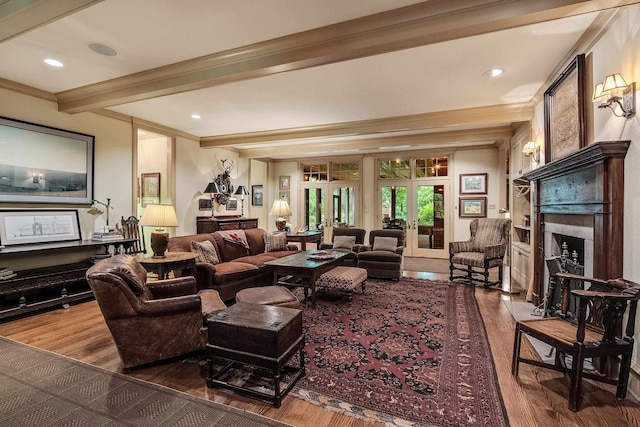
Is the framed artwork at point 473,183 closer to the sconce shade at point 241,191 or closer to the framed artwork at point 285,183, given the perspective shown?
the framed artwork at point 285,183

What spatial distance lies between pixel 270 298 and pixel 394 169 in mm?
6095

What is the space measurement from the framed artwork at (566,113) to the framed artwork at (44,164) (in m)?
6.05

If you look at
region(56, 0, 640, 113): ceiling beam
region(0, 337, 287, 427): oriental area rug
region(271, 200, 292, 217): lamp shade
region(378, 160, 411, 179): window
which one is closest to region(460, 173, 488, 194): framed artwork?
region(378, 160, 411, 179): window

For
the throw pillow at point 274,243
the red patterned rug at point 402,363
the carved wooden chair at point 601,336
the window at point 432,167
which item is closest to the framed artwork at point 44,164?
the throw pillow at point 274,243

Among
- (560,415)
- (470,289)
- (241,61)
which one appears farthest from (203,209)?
(560,415)

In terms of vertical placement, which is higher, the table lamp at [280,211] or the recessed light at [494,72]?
the recessed light at [494,72]

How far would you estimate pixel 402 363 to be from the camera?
2461 millimetres

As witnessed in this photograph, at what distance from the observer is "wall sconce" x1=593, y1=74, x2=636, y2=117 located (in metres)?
2.12

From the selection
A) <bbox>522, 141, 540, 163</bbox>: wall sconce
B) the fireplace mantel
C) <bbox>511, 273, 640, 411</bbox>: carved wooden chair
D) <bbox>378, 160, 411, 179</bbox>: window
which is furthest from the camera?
<bbox>378, 160, 411, 179</bbox>: window

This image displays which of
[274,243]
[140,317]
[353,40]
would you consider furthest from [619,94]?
[274,243]

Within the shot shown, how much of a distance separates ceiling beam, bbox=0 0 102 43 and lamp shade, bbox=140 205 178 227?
6.14ft

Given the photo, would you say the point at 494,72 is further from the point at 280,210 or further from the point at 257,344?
the point at 280,210

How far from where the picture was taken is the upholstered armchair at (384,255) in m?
5.11

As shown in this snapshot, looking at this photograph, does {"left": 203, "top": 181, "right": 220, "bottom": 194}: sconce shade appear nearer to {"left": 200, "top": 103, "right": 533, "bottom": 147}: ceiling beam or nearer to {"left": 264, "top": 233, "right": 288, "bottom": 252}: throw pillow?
{"left": 200, "top": 103, "right": 533, "bottom": 147}: ceiling beam
